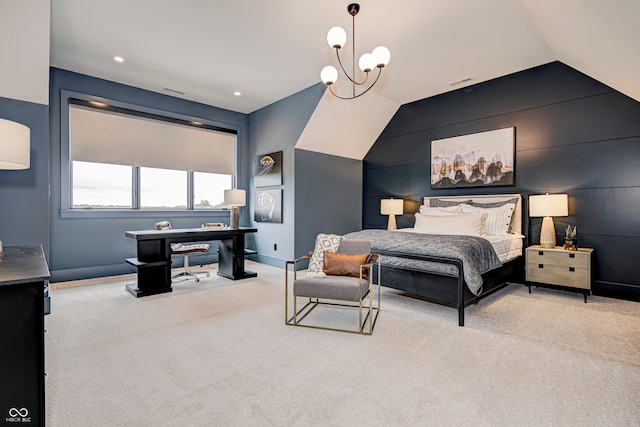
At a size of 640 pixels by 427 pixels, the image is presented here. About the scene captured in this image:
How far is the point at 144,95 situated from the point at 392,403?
5.60 meters

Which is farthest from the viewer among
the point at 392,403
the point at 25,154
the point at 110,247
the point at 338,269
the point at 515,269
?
the point at 110,247

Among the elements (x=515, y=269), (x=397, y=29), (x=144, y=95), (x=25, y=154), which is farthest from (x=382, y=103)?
(x=25, y=154)

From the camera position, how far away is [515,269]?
4.25 meters

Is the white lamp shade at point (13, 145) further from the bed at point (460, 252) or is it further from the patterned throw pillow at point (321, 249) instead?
the bed at point (460, 252)

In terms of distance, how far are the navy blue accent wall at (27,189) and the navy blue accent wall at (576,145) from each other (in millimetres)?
5567

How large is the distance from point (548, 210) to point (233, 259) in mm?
4385

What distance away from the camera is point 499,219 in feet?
14.6

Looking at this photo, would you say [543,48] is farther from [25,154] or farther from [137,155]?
[137,155]

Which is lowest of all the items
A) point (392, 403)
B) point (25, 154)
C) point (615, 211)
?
point (392, 403)

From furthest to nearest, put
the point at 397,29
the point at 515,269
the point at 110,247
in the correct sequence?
the point at 110,247
the point at 515,269
the point at 397,29

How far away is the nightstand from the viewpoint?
3.69 metres

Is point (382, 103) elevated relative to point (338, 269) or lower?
elevated

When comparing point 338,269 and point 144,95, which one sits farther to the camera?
point 144,95

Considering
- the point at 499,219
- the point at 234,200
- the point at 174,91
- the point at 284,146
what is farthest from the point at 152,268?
the point at 499,219
